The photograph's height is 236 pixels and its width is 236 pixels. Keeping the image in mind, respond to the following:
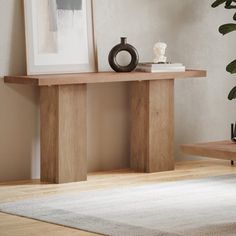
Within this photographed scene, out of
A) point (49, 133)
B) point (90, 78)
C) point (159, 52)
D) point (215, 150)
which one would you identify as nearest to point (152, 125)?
point (159, 52)

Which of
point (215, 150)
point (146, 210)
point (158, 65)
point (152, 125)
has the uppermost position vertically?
point (158, 65)

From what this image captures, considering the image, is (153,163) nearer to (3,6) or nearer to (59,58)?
(59,58)

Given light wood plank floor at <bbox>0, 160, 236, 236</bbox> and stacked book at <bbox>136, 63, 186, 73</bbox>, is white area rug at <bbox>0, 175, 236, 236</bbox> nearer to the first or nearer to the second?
light wood plank floor at <bbox>0, 160, 236, 236</bbox>

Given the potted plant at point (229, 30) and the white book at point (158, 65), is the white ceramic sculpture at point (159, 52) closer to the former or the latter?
the white book at point (158, 65)

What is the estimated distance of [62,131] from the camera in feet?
20.1

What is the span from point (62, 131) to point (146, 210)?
122cm

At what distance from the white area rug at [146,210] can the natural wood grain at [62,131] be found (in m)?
0.49

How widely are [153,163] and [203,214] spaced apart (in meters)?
1.73

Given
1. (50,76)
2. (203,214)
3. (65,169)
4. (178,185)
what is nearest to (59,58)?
(50,76)

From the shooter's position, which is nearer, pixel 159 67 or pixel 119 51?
pixel 119 51

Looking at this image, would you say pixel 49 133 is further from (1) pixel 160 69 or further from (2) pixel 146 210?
(2) pixel 146 210

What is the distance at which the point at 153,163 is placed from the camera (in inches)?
265

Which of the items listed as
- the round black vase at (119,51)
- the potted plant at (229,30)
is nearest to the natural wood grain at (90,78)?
the round black vase at (119,51)

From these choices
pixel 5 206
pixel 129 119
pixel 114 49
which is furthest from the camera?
pixel 129 119
